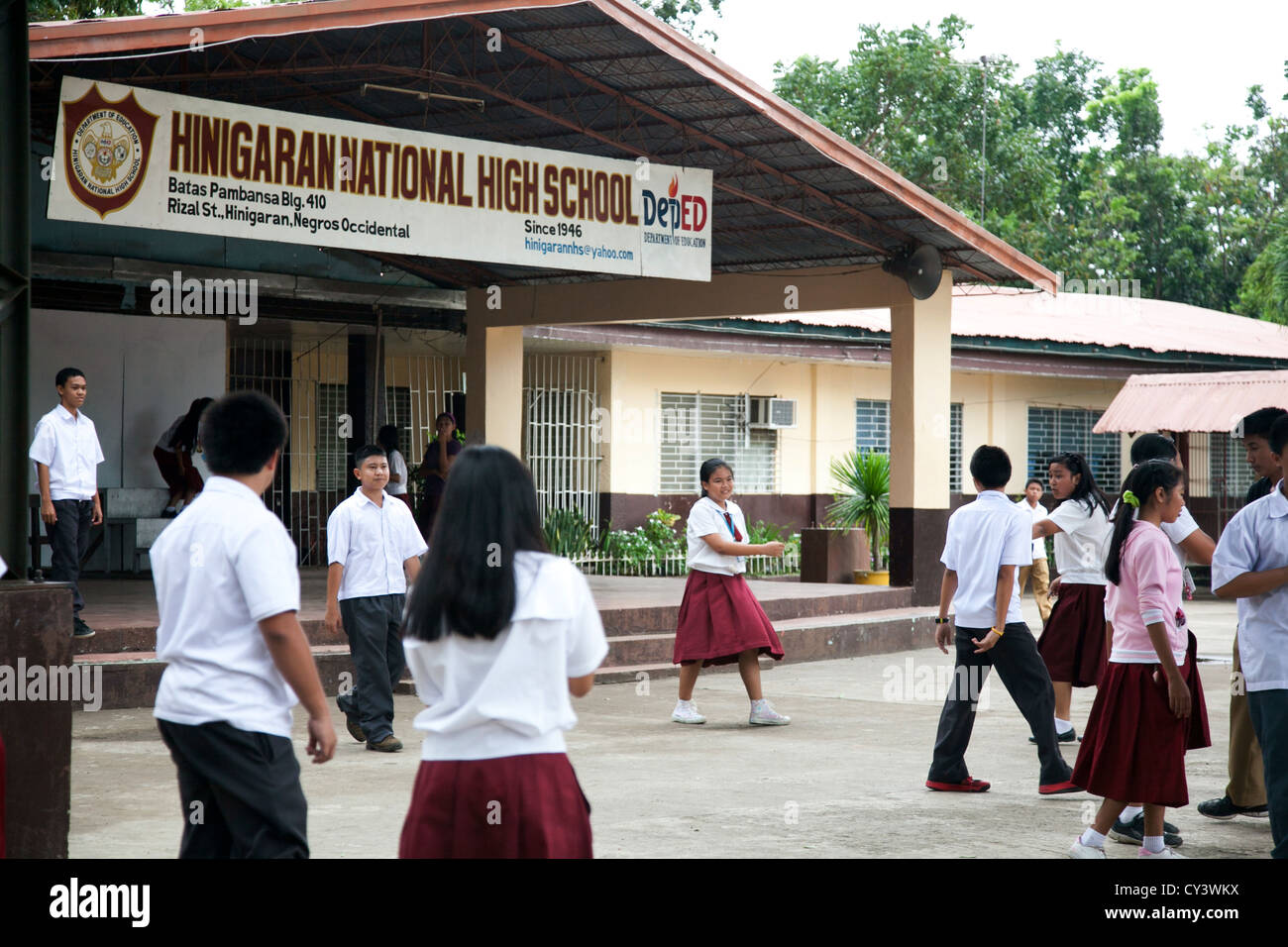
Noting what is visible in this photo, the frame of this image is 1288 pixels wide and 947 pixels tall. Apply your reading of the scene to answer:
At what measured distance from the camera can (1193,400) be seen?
62.8 feet

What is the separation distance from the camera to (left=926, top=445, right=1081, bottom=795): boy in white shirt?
7.25 metres

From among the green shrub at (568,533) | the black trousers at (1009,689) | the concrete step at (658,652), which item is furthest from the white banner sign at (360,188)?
the green shrub at (568,533)

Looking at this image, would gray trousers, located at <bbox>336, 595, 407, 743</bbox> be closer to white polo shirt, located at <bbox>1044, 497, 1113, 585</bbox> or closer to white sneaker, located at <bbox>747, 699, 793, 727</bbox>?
white sneaker, located at <bbox>747, 699, 793, 727</bbox>

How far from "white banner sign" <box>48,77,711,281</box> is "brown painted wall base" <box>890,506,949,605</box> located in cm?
392

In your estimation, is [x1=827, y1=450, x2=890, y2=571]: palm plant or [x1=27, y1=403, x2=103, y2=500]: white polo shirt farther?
[x1=827, y1=450, x2=890, y2=571]: palm plant

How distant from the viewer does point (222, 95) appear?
39.4 ft

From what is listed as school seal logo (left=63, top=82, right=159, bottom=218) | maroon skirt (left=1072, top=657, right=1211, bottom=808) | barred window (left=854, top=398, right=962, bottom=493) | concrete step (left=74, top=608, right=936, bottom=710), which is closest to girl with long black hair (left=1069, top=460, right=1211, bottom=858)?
maroon skirt (left=1072, top=657, right=1211, bottom=808)

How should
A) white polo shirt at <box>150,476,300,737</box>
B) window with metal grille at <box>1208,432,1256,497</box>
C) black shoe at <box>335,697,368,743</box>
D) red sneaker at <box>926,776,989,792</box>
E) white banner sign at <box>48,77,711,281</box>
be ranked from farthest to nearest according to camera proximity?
window with metal grille at <box>1208,432,1256,497</box>
white banner sign at <box>48,77,711,281</box>
black shoe at <box>335,697,368,743</box>
red sneaker at <box>926,776,989,792</box>
white polo shirt at <box>150,476,300,737</box>

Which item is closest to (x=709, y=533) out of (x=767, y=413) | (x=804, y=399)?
(x=767, y=413)

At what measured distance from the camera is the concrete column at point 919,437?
14.7 metres

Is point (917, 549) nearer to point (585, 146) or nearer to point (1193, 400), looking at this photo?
point (585, 146)

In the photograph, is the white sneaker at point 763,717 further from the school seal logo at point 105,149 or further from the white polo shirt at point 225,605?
the white polo shirt at point 225,605
